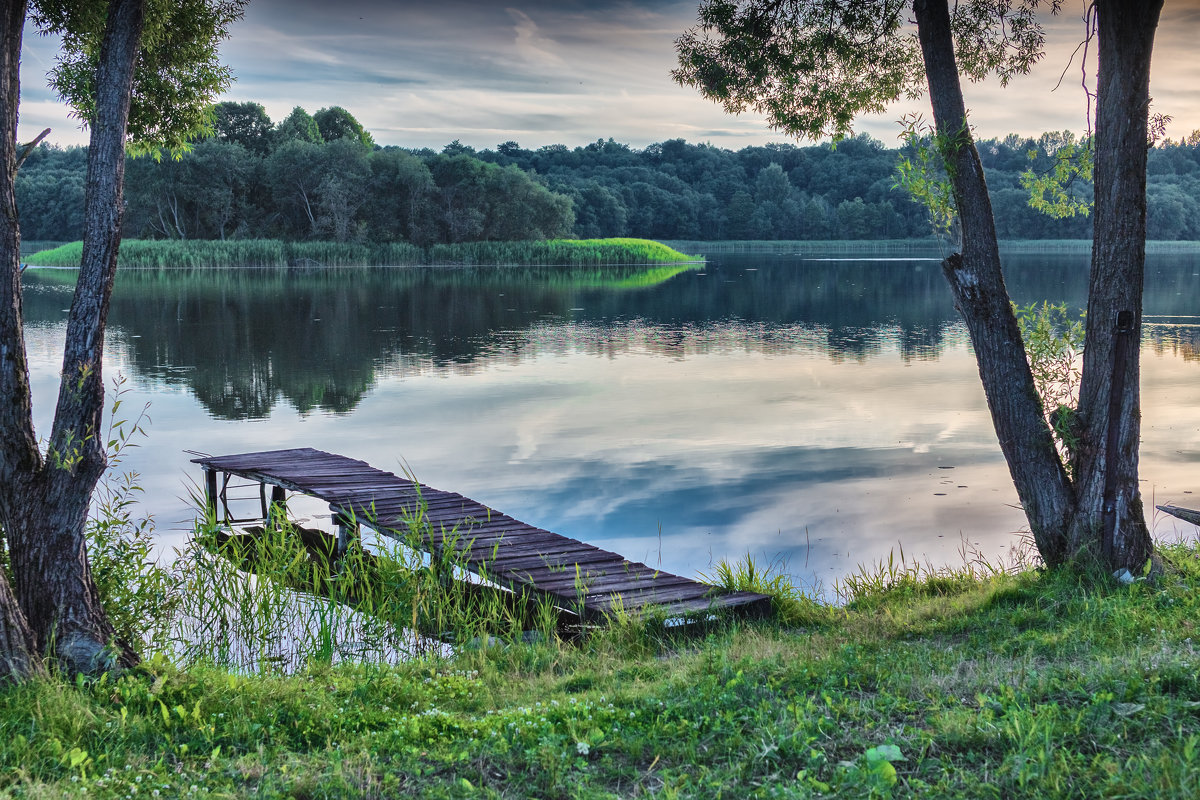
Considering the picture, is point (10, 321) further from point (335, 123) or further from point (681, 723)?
point (335, 123)

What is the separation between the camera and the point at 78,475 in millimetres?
5270

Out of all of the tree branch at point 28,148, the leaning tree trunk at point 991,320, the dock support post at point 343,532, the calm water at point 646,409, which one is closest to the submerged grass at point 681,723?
the leaning tree trunk at point 991,320

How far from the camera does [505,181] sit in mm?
71562

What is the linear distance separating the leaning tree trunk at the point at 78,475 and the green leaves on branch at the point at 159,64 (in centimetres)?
218

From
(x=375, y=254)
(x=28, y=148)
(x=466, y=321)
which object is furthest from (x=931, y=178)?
(x=375, y=254)

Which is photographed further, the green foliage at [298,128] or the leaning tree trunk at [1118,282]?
the green foliage at [298,128]

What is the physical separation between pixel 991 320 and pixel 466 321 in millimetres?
24390

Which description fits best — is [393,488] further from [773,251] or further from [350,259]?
[773,251]

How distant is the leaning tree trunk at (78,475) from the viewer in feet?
16.8

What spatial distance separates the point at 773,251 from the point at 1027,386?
316 feet

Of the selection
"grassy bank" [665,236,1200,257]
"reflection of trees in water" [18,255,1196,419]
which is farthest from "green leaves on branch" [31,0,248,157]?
"grassy bank" [665,236,1200,257]

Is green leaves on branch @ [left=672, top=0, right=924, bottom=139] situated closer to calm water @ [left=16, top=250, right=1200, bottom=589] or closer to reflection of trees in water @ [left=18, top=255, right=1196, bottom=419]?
calm water @ [left=16, top=250, right=1200, bottom=589]

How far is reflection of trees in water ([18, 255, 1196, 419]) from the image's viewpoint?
69.1 feet

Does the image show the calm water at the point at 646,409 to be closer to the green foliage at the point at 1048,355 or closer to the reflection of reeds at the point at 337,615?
the green foliage at the point at 1048,355
